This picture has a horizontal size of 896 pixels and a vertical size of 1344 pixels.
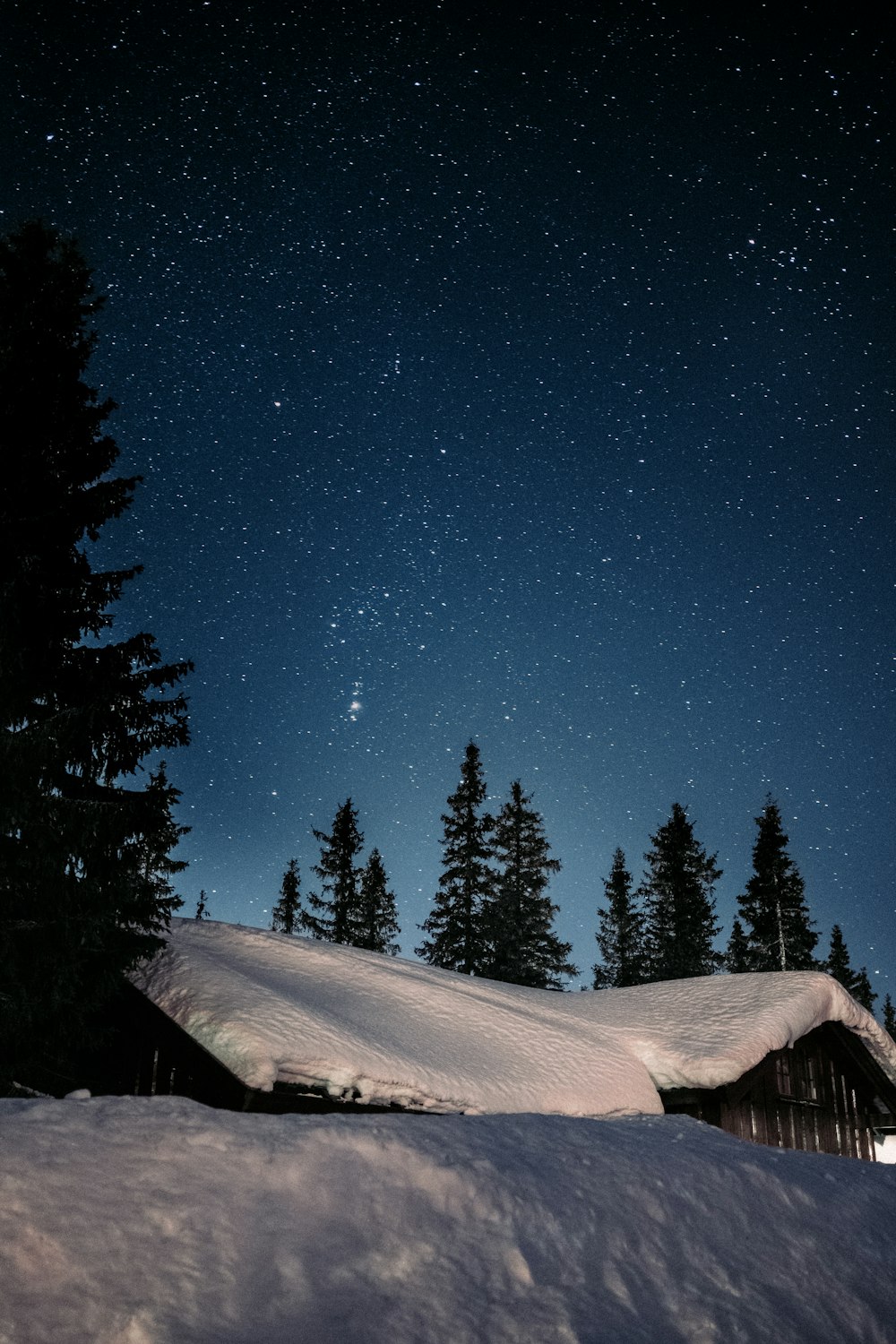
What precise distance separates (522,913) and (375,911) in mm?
10608

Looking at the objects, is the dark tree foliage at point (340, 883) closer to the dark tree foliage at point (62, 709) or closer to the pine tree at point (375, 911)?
the pine tree at point (375, 911)

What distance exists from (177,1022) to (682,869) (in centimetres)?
3420

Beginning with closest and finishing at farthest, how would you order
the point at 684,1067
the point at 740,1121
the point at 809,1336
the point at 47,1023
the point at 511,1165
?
the point at 809,1336, the point at 511,1165, the point at 47,1023, the point at 684,1067, the point at 740,1121

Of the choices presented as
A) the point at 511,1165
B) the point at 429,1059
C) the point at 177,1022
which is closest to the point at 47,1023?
the point at 177,1022

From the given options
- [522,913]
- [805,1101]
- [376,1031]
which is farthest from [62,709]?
[522,913]

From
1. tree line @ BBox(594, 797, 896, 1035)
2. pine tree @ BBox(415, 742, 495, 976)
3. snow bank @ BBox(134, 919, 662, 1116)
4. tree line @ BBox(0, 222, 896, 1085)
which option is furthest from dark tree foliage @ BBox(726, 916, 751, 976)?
tree line @ BBox(0, 222, 896, 1085)

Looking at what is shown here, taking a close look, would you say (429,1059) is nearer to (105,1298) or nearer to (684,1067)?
(684,1067)

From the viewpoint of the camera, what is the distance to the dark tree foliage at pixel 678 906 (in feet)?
120

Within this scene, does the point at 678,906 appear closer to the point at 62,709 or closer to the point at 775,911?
the point at 775,911

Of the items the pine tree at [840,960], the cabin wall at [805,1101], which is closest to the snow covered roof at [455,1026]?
the cabin wall at [805,1101]

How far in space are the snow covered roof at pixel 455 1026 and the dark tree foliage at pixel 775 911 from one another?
20.4m

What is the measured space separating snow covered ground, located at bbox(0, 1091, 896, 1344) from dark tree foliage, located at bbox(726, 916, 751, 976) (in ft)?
115

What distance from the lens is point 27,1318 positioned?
1.97m

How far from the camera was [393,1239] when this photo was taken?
103 inches
